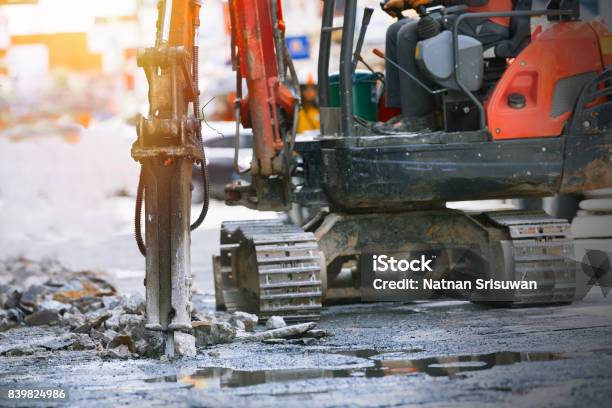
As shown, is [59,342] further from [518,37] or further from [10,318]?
[518,37]

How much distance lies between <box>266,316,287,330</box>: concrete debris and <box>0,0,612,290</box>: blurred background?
135 centimetres

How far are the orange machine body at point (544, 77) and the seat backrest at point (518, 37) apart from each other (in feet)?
0.67

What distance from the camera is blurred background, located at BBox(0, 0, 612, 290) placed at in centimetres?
2011

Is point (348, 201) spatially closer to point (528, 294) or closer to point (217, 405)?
point (528, 294)

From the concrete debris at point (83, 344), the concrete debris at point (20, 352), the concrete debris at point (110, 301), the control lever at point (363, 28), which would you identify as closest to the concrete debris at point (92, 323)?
the concrete debris at point (83, 344)

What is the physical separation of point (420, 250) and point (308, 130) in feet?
35.4

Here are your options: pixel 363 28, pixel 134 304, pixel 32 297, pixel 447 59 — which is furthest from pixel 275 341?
pixel 32 297

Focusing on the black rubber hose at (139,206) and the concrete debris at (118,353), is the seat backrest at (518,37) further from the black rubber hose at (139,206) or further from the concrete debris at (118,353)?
the concrete debris at (118,353)

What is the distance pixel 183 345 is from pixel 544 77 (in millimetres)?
3399

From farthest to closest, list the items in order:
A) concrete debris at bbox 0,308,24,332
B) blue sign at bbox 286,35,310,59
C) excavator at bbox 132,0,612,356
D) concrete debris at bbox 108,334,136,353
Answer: blue sign at bbox 286,35,310,59
concrete debris at bbox 0,308,24,332
excavator at bbox 132,0,612,356
concrete debris at bbox 108,334,136,353

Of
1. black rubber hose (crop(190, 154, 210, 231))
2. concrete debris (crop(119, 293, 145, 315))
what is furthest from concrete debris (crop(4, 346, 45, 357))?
concrete debris (crop(119, 293, 145, 315))

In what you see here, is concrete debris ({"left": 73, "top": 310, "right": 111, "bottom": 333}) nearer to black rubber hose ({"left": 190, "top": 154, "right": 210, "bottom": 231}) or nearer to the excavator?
the excavator

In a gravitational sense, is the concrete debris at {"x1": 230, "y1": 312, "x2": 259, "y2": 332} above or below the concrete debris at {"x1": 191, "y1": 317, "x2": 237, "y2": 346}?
below

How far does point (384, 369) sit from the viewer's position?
7.59 metres
